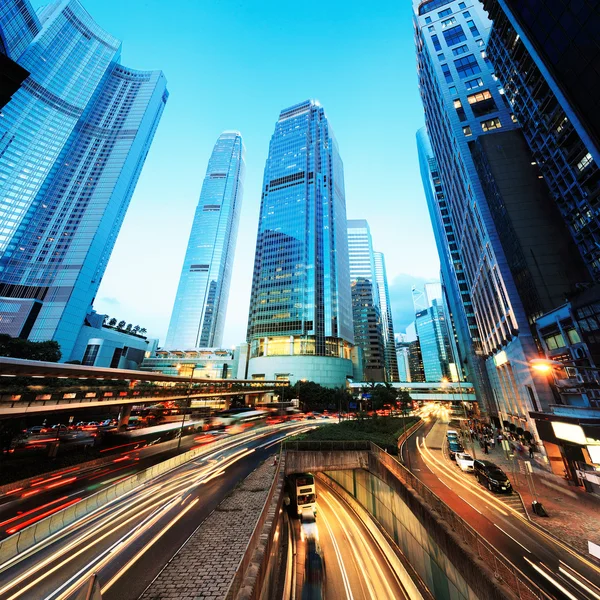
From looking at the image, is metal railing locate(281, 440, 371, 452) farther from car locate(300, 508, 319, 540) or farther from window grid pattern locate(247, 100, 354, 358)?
window grid pattern locate(247, 100, 354, 358)

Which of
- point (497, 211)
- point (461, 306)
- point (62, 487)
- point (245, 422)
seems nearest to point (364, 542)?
point (62, 487)

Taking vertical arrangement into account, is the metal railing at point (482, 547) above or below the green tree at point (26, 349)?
below

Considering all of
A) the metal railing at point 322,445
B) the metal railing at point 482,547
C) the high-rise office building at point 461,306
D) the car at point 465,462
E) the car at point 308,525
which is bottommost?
the car at point 308,525

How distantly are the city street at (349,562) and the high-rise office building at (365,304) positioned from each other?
123579 millimetres

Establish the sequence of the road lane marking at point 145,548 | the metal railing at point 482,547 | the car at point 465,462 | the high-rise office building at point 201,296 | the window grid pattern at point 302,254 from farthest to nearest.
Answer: the high-rise office building at point 201,296 → the window grid pattern at point 302,254 → the car at point 465,462 → the road lane marking at point 145,548 → the metal railing at point 482,547

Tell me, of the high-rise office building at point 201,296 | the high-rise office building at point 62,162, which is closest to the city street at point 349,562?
the high-rise office building at point 62,162

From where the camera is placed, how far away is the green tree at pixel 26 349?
48.5 meters

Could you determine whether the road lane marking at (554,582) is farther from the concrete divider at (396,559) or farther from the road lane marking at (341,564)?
the road lane marking at (341,564)

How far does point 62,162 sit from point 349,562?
15597 centimetres

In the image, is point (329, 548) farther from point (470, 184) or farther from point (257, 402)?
point (257, 402)

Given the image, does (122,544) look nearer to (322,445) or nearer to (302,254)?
(322,445)

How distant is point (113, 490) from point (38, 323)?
311 ft

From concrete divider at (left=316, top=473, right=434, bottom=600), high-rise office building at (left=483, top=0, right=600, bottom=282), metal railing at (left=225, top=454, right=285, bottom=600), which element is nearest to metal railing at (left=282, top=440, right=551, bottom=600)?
concrete divider at (left=316, top=473, right=434, bottom=600)

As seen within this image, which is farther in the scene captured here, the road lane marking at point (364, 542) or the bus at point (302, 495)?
the bus at point (302, 495)
